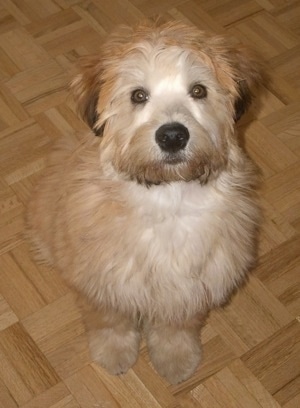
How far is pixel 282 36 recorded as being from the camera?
3.26 m

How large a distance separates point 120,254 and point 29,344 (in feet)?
2.30

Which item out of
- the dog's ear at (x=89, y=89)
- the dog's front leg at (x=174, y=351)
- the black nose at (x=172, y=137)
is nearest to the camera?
the black nose at (x=172, y=137)

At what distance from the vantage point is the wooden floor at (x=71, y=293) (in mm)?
2250

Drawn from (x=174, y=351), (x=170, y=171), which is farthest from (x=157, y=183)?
(x=174, y=351)

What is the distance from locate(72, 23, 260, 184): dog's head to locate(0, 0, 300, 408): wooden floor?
0.87 metres

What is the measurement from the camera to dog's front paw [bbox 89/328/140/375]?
224 centimetres

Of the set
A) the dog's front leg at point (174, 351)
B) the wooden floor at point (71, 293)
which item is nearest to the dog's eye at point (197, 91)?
the dog's front leg at point (174, 351)

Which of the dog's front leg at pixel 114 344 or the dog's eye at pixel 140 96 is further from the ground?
the dog's eye at pixel 140 96

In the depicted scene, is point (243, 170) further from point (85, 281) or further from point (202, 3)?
point (202, 3)

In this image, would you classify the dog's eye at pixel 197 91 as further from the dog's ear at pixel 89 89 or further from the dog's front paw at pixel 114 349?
the dog's front paw at pixel 114 349

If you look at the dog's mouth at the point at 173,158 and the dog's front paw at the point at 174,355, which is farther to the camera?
the dog's front paw at the point at 174,355

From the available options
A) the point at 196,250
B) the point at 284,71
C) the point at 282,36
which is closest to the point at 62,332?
the point at 196,250

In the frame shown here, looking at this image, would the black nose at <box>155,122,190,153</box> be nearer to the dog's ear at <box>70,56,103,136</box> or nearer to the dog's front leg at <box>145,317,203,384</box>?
the dog's ear at <box>70,56,103,136</box>

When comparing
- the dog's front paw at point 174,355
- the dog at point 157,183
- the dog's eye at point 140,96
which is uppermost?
the dog's eye at point 140,96
